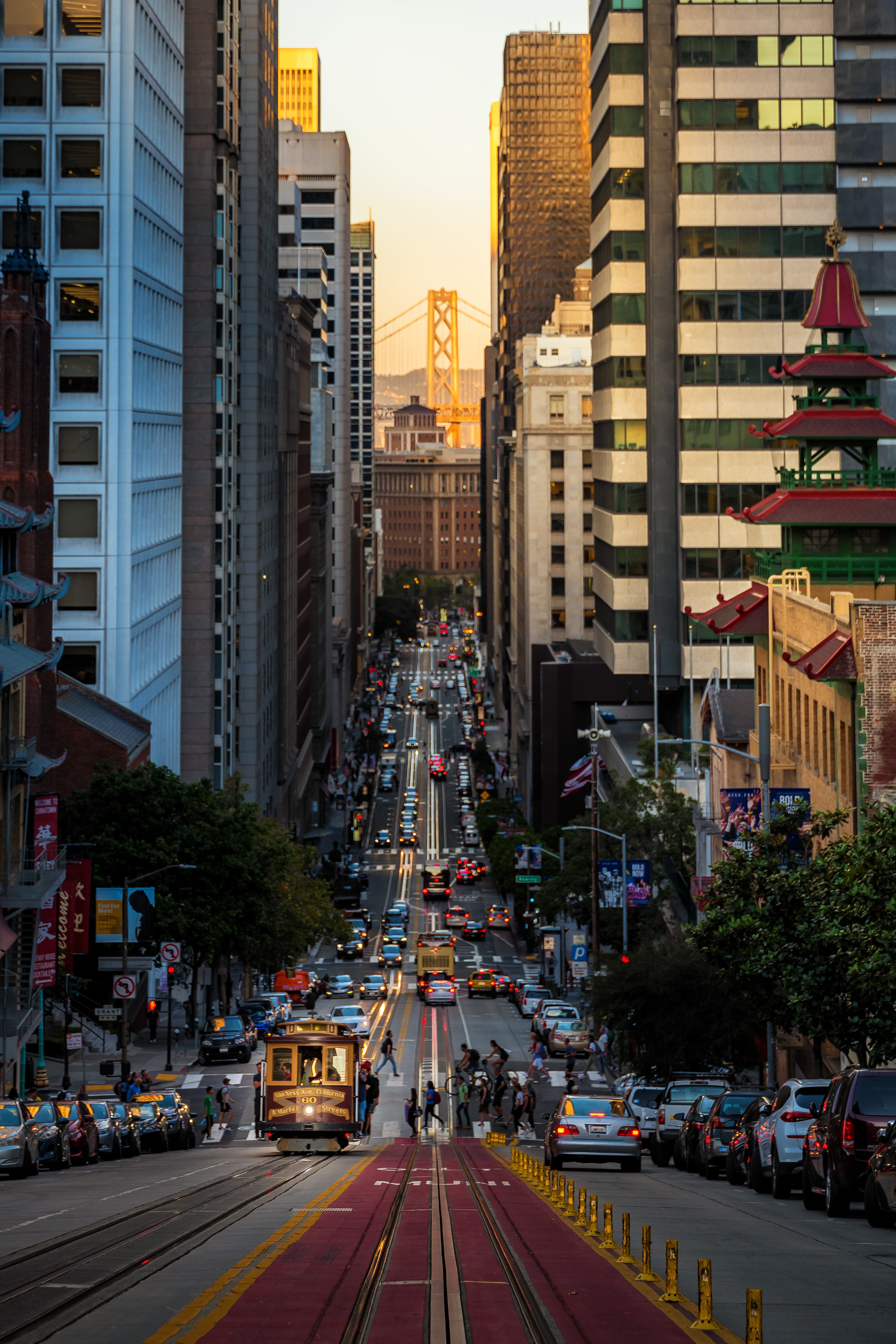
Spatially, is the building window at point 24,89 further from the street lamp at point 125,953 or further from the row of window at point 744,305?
the row of window at point 744,305

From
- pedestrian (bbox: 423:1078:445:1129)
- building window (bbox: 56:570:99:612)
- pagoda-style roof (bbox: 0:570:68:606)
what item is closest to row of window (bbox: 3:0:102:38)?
building window (bbox: 56:570:99:612)

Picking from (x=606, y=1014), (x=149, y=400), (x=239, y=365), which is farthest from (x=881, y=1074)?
(x=239, y=365)

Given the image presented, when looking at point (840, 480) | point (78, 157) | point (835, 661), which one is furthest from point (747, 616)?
point (78, 157)

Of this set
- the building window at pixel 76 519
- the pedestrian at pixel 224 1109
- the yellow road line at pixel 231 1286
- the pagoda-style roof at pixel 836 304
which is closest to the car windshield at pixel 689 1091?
the yellow road line at pixel 231 1286

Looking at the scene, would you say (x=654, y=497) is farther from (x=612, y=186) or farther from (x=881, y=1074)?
(x=881, y=1074)

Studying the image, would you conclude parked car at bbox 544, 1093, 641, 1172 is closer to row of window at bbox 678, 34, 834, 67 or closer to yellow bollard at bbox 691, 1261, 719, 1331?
yellow bollard at bbox 691, 1261, 719, 1331

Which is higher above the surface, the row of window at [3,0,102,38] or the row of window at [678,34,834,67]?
the row of window at [678,34,834,67]
